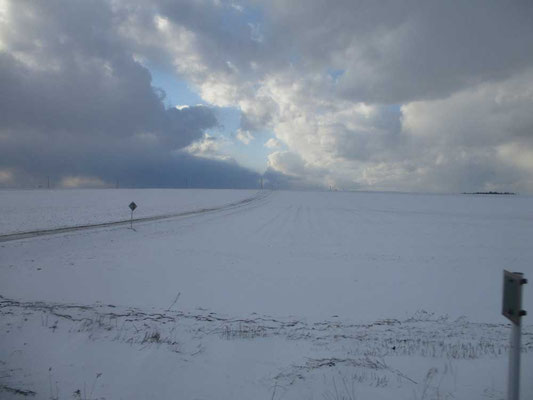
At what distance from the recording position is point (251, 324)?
7.39m

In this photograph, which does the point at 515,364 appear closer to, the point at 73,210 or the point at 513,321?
the point at 513,321

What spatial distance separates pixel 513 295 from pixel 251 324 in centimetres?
531

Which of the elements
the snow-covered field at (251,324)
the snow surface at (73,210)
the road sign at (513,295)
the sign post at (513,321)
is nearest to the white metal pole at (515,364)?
the sign post at (513,321)

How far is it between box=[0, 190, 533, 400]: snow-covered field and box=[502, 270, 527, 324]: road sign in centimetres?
182

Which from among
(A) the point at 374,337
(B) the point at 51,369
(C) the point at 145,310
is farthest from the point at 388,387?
(C) the point at 145,310

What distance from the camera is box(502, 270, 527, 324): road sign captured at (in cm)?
341

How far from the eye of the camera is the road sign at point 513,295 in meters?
3.41

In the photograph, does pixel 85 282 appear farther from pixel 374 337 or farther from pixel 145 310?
pixel 374 337

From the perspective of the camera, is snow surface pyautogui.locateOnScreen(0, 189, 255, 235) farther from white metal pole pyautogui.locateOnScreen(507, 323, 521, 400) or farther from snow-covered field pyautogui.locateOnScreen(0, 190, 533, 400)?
white metal pole pyautogui.locateOnScreen(507, 323, 521, 400)

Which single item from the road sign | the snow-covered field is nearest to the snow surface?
the snow-covered field

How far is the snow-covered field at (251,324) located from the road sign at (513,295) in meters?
1.82

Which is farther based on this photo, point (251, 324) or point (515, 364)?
point (251, 324)

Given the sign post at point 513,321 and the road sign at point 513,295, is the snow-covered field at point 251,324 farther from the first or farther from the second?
the road sign at point 513,295

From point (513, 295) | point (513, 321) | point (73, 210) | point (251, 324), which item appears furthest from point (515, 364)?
point (73, 210)
